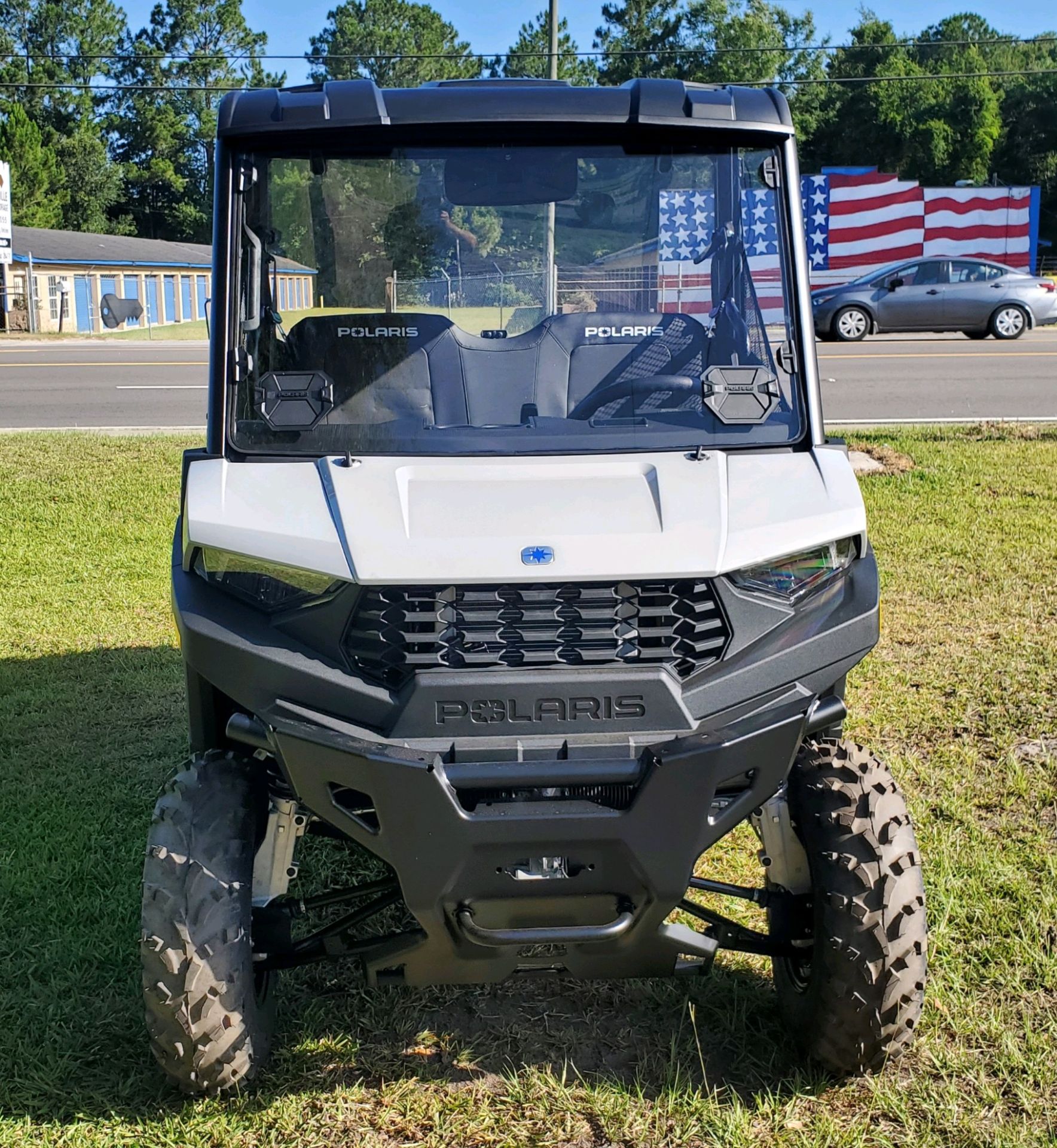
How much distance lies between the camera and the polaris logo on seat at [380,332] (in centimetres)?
348

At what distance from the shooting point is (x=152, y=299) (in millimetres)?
47906

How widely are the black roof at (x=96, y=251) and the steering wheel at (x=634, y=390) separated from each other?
41816mm

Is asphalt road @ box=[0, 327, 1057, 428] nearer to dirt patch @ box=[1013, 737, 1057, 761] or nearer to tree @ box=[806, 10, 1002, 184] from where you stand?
dirt patch @ box=[1013, 737, 1057, 761]

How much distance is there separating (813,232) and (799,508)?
22.6m

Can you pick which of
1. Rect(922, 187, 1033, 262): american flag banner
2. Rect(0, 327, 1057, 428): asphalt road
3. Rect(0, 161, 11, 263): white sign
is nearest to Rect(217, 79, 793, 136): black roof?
Rect(0, 327, 1057, 428): asphalt road

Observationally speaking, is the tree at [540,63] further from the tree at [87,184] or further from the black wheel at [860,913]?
the black wheel at [860,913]

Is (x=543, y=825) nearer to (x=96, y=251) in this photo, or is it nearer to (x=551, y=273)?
(x=551, y=273)

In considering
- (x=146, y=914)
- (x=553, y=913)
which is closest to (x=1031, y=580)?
(x=553, y=913)

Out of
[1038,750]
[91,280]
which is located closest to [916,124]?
[91,280]

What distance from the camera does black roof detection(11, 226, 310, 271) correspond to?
140 feet

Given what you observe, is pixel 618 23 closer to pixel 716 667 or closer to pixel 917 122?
pixel 917 122

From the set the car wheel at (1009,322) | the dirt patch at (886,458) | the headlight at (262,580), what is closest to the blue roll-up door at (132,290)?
the car wheel at (1009,322)

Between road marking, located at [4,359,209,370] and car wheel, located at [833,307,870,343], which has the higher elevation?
car wheel, located at [833,307,870,343]

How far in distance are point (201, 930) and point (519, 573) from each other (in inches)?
41.6
